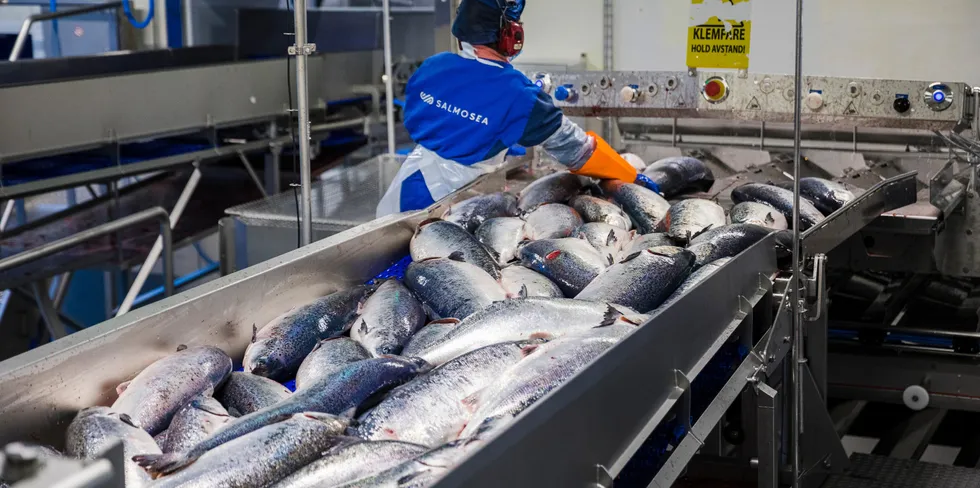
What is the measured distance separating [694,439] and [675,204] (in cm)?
122

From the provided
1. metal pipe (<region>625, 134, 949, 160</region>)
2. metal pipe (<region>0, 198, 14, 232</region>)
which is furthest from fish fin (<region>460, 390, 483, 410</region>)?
metal pipe (<region>0, 198, 14, 232</region>)

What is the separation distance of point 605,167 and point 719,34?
58cm

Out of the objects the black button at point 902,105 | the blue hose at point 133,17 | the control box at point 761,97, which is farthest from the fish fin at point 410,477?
the blue hose at point 133,17

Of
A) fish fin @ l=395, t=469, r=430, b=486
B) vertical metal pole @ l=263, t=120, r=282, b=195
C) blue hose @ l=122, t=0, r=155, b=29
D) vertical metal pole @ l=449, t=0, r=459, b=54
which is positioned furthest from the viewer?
blue hose @ l=122, t=0, r=155, b=29

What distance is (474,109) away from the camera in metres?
3.52

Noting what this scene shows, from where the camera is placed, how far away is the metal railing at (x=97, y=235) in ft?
12.1

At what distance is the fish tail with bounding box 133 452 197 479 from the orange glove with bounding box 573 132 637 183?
7.05ft

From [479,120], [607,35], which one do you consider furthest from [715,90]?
[607,35]

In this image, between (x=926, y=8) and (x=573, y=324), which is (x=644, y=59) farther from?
(x=573, y=324)

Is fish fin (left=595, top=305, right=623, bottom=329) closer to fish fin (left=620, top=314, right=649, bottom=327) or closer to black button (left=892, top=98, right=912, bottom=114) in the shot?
fish fin (left=620, top=314, right=649, bottom=327)

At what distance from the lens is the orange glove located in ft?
11.1

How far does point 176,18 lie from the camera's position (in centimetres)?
802

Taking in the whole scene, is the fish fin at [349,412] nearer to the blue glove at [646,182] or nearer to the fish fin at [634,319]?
the fish fin at [634,319]

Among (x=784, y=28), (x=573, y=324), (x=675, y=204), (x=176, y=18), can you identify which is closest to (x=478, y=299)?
(x=573, y=324)
